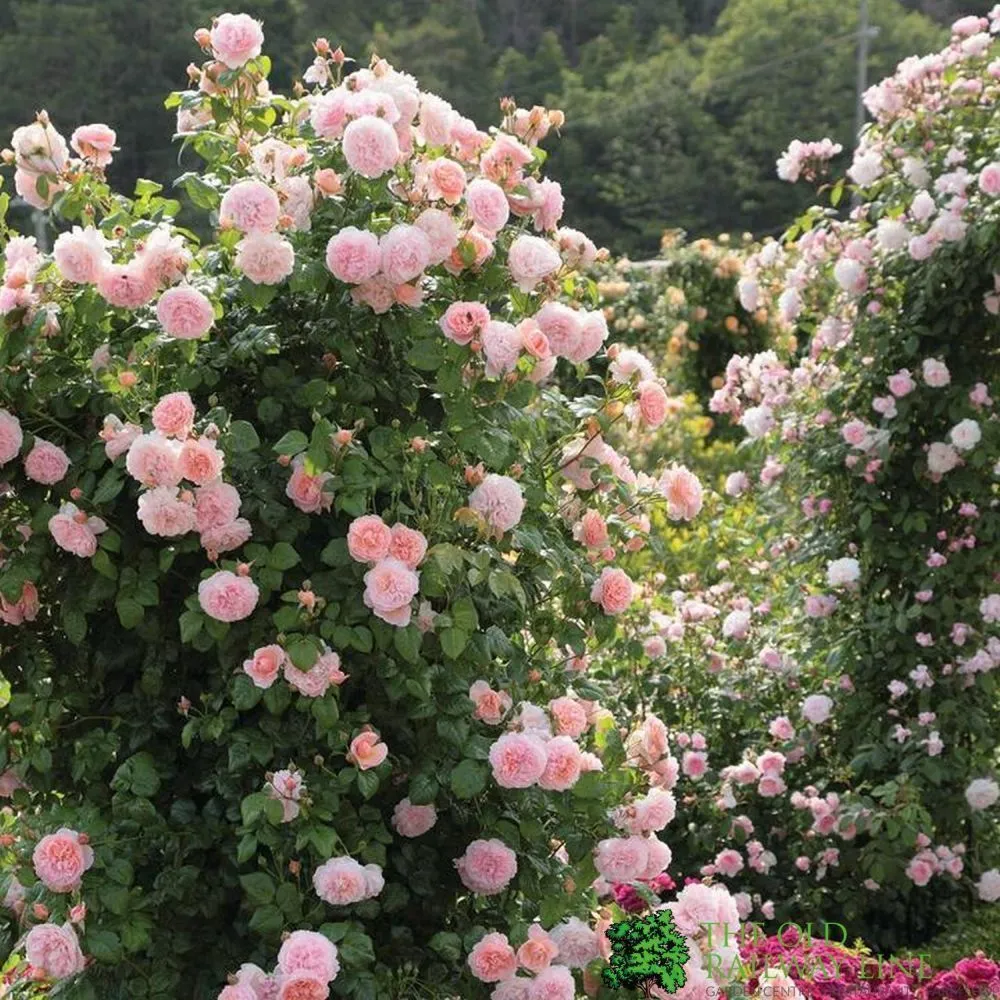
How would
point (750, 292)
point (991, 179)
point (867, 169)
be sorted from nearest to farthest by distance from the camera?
point (991, 179)
point (867, 169)
point (750, 292)

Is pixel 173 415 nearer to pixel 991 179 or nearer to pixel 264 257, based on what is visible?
pixel 264 257

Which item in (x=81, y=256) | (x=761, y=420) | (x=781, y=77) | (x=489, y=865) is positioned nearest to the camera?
(x=81, y=256)

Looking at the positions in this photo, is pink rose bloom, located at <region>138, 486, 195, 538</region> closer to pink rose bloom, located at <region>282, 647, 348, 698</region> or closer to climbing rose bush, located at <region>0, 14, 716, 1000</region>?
climbing rose bush, located at <region>0, 14, 716, 1000</region>

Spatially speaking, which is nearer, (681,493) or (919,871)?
(681,493)

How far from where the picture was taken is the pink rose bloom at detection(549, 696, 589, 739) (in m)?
2.07

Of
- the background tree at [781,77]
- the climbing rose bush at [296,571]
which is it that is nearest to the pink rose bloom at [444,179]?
the climbing rose bush at [296,571]

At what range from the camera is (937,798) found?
11.6 feet

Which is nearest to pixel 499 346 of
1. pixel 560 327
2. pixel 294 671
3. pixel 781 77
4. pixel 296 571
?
pixel 560 327

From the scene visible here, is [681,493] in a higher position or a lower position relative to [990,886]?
higher

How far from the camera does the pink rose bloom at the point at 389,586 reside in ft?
6.02

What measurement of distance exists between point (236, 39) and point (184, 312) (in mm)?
431

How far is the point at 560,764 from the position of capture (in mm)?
1985

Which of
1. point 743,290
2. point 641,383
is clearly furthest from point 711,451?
point 641,383

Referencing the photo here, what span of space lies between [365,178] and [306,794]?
0.82 metres
